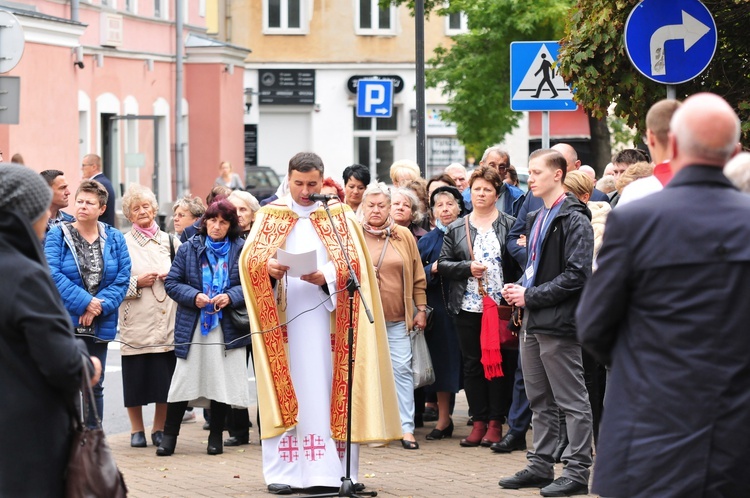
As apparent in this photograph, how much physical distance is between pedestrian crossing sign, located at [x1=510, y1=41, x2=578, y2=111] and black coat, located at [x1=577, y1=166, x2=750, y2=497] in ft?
26.7

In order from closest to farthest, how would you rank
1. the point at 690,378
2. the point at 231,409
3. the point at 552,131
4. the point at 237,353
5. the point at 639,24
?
1. the point at 690,378
2. the point at 639,24
3. the point at 237,353
4. the point at 231,409
5. the point at 552,131

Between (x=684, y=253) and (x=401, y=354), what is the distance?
602cm

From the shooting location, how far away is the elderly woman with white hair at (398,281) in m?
10.4

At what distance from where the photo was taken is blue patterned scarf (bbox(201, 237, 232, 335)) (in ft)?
33.6

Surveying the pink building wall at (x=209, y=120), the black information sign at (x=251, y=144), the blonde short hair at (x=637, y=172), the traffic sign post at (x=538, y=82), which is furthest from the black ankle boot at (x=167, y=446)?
the black information sign at (x=251, y=144)

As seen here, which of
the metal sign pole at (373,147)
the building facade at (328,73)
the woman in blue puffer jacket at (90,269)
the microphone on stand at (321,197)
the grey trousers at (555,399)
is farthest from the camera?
the metal sign pole at (373,147)

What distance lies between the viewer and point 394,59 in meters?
50.0

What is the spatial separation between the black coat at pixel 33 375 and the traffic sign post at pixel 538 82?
26.8ft

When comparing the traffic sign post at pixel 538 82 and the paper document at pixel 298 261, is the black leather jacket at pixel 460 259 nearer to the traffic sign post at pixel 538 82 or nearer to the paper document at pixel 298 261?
the paper document at pixel 298 261

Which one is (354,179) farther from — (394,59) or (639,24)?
(394,59)

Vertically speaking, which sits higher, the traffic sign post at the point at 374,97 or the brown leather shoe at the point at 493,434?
the traffic sign post at the point at 374,97

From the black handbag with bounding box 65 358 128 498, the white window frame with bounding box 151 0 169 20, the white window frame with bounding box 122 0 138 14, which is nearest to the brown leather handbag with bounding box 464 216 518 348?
the black handbag with bounding box 65 358 128 498

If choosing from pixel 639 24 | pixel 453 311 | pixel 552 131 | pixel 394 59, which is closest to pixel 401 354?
pixel 453 311

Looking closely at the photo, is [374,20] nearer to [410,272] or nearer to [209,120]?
[209,120]
